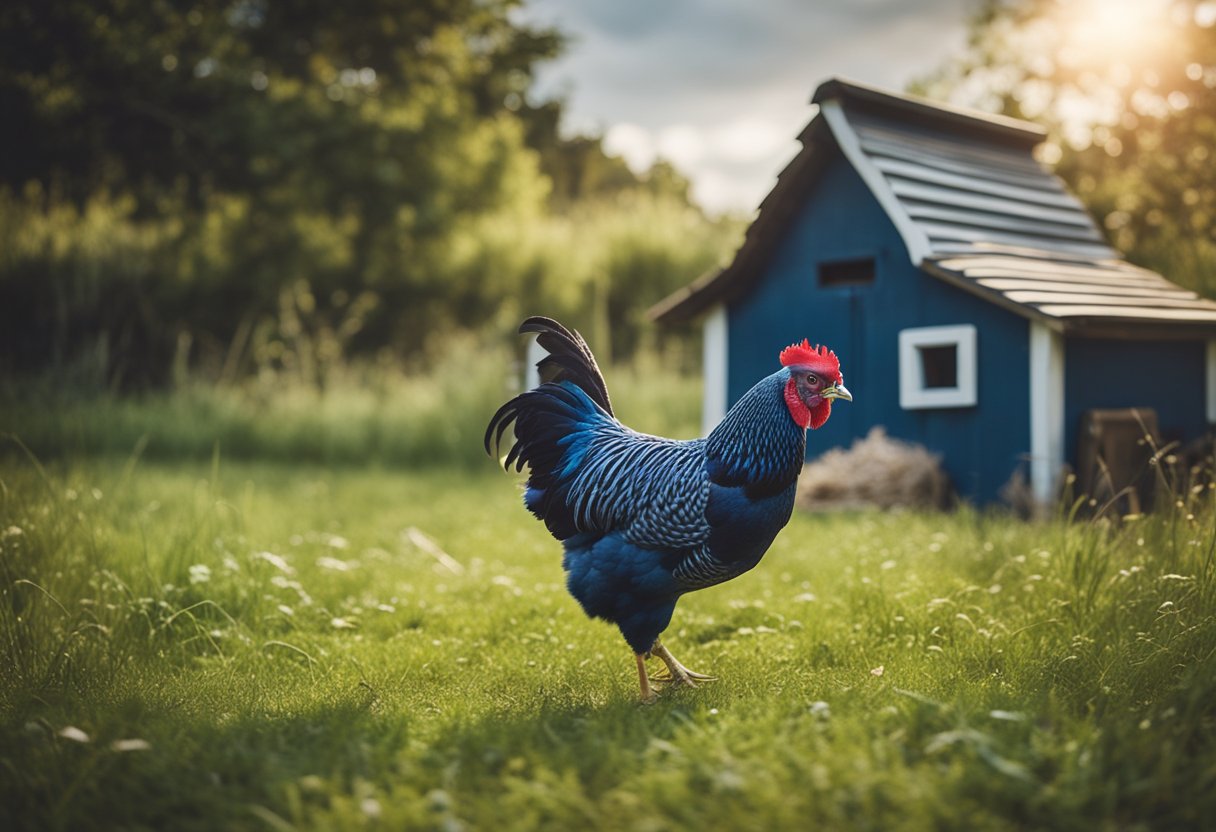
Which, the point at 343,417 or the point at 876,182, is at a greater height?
the point at 876,182

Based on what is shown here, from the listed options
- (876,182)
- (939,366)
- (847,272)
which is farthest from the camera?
(847,272)

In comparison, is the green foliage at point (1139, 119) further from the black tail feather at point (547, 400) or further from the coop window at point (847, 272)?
the black tail feather at point (547, 400)

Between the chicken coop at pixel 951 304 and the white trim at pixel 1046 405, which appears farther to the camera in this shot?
the chicken coop at pixel 951 304

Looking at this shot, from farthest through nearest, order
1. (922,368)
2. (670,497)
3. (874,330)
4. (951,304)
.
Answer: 1. (874,330)
2. (922,368)
3. (951,304)
4. (670,497)

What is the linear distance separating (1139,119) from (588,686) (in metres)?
12.4

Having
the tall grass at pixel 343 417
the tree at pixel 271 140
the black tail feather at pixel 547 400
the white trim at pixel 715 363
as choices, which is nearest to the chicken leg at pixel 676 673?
the black tail feather at pixel 547 400

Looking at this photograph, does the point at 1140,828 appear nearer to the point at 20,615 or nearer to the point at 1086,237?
the point at 20,615

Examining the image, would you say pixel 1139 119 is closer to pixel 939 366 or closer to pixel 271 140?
pixel 939 366

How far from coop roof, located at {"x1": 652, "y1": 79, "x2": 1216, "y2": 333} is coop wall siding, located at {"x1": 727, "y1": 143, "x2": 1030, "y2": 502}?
0.23m

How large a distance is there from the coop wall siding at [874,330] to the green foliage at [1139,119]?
3980mm

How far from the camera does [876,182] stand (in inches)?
309

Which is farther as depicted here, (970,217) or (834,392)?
(970,217)

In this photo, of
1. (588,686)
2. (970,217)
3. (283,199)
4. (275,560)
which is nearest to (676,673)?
(588,686)

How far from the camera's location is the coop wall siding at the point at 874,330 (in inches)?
294
